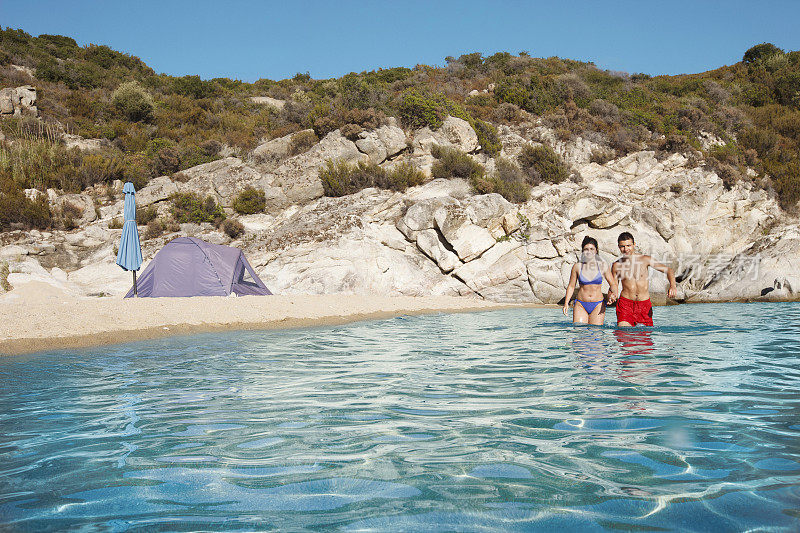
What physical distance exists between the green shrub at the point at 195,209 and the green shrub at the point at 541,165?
13.6 metres

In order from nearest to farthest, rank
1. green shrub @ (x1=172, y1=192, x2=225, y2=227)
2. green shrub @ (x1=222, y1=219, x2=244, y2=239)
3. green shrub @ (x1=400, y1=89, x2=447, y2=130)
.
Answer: green shrub @ (x1=222, y1=219, x2=244, y2=239)
green shrub @ (x1=172, y1=192, x2=225, y2=227)
green shrub @ (x1=400, y1=89, x2=447, y2=130)

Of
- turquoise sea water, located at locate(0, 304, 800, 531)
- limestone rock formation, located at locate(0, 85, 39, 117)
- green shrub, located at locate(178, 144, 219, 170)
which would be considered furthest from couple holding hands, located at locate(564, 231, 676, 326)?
limestone rock formation, located at locate(0, 85, 39, 117)

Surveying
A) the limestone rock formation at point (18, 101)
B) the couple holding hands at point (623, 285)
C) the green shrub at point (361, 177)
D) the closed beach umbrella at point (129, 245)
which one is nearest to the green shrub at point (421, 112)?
the green shrub at point (361, 177)

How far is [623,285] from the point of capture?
861cm

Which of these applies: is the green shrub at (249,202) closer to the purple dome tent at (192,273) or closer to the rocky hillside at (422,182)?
the rocky hillside at (422,182)

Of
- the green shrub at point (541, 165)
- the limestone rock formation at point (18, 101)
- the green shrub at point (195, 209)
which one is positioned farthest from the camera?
the limestone rock formation at point (18, 101)

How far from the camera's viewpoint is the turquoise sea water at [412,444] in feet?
6.65

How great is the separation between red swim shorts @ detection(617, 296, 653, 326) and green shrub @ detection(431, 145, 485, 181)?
1301 centimetres

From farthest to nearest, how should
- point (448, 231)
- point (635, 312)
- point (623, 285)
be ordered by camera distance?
point (448, 231)
point (623, 285)
point (635, 312)

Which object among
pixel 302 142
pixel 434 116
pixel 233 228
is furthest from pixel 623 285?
pixel 302 142

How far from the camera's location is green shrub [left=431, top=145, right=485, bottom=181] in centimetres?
2091

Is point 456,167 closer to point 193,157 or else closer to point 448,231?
point 448,231

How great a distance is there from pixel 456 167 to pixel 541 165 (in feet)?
13.4

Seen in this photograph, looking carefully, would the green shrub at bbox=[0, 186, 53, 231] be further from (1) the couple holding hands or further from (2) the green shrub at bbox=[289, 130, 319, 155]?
(1) the couple holding hands
